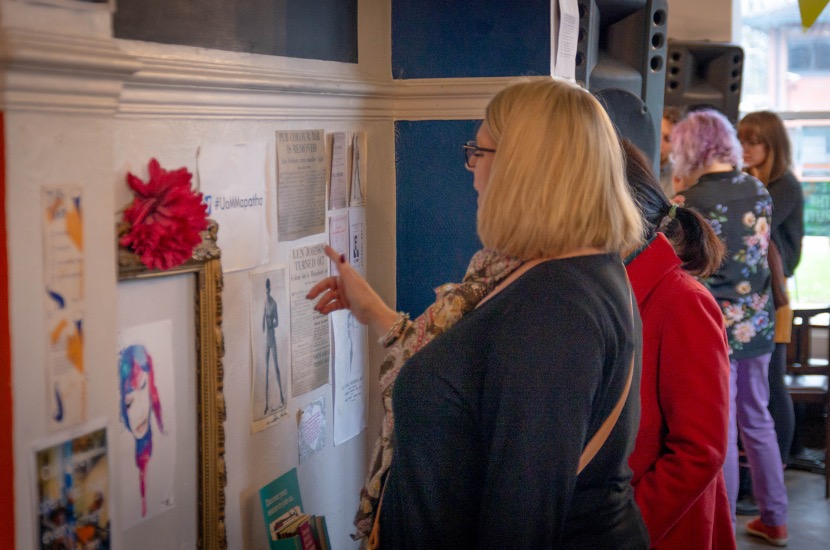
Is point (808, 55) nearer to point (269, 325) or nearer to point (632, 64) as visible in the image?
point (632, 64)

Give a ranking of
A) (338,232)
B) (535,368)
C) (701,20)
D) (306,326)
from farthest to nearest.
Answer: (701,20) → (338,232) → (306,326) → (535,368)

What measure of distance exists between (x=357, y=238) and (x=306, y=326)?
324 millimetres

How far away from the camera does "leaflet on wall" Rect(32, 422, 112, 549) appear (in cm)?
117

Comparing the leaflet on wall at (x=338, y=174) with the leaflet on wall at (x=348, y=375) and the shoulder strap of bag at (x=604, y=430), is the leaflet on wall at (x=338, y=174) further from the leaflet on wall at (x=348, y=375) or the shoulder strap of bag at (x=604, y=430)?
the shoulder strap of bag at (x=604, y=430)

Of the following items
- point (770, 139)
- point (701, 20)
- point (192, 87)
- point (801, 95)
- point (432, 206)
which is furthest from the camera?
point (801, 95)

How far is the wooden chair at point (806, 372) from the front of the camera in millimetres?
4363

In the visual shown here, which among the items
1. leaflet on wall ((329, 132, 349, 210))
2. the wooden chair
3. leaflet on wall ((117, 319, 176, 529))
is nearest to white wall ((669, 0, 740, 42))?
the wooden chair

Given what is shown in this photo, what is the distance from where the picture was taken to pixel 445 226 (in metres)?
2.37

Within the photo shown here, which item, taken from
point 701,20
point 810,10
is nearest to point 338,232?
point 810,10

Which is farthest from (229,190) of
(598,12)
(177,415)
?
(598,12)

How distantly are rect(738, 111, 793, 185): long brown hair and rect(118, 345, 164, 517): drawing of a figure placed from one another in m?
3.38

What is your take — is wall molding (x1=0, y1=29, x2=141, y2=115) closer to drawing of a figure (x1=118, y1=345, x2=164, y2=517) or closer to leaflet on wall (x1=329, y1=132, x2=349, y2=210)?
drawing of a figure (x1=118, y1=345, x2=164, y2=517)

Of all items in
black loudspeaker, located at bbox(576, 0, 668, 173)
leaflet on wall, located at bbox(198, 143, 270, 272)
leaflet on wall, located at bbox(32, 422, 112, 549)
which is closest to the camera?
leaflet on wall, located at bbox(32, 422, 112, 549)

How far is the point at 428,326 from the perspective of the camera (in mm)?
1564
